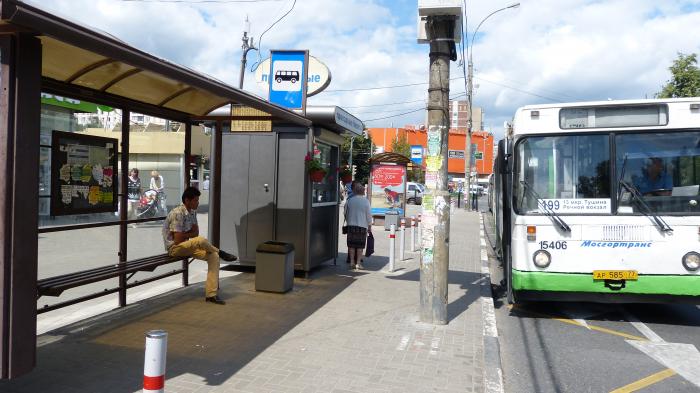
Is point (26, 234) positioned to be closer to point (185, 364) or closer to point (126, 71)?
point (185, 364)

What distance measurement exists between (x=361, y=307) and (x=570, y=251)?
281cm

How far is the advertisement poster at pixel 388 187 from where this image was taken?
19188 millimetres

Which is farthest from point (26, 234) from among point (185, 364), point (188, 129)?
point (188, 129)

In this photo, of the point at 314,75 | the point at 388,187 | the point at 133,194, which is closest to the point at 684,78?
the point at 388,187

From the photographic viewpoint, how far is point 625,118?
683 cm

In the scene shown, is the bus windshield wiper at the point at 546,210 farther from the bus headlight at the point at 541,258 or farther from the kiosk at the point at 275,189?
the kiosk at the point at 275,189

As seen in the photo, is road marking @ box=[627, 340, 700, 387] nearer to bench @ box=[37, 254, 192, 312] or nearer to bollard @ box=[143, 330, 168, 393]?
bollard @ box=[143, 330, 168, 393]

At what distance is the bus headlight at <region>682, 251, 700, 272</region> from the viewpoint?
253 inches

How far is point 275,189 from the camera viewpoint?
9.23 meters

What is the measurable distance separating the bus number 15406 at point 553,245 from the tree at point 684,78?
619 inches

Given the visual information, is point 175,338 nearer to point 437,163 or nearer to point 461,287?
point 437,163

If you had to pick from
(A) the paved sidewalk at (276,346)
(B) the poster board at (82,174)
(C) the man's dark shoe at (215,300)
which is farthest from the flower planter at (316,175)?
(B) the poster board at (82,174)

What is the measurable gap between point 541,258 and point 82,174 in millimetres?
5462

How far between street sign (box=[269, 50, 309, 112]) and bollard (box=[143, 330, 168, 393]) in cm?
741
